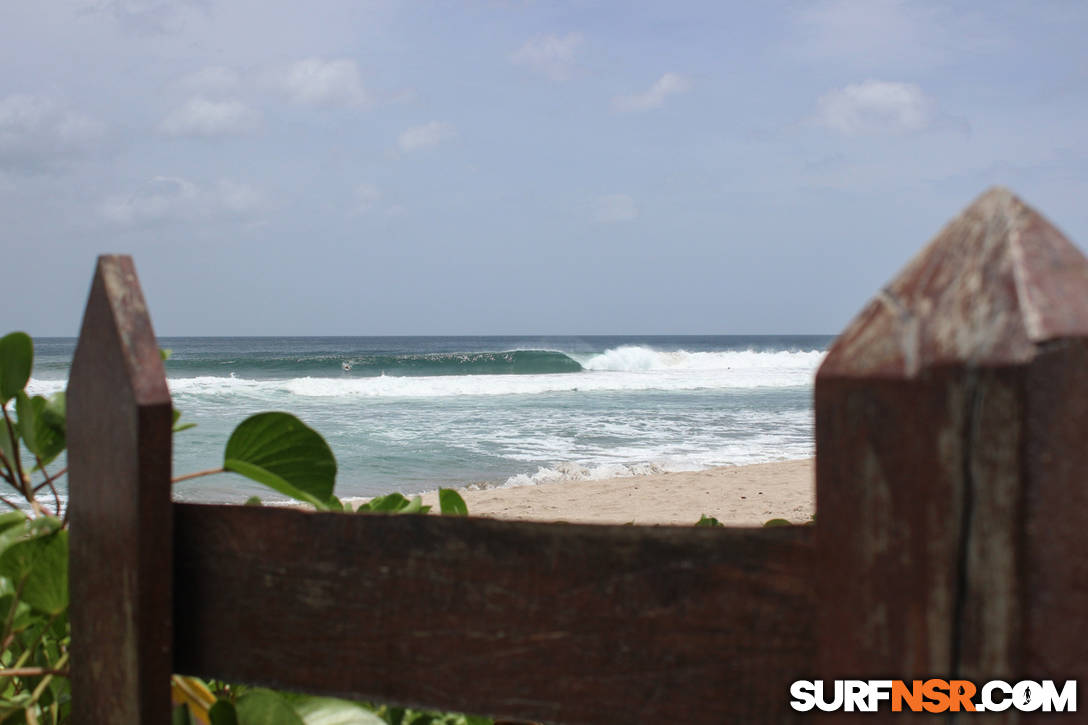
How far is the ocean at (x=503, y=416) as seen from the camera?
10172mm

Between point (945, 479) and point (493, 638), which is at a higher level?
point (945, 479)

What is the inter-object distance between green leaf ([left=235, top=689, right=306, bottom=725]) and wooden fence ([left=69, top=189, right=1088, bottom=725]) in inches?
1.6

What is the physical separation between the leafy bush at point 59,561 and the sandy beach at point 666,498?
5.65 metres

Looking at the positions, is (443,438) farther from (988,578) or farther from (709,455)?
(988,578)

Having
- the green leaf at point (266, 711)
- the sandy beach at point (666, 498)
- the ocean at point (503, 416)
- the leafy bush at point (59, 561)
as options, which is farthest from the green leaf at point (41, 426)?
the ocean at point (503, 416)

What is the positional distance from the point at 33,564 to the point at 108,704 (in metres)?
0.20

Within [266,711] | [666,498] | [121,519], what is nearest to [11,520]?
[121,519]

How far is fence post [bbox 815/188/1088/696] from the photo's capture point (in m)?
0.47

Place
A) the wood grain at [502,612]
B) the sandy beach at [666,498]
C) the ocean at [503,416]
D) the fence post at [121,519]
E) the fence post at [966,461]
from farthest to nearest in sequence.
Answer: the ocean at [503,416], the sandy beach at [666,498], the fence post at [121,519], the wood grain at [502,612], the fence post at [966,461]

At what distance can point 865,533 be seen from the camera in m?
0.51

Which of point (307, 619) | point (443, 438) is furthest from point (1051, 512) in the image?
point (443, 438)

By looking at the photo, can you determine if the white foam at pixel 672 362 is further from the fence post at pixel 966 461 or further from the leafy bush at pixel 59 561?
the fence post at pixel 966 461

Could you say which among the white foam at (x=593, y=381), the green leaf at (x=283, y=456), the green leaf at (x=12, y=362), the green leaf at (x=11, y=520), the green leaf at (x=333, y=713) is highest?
the green leaf at (x=12, y=362)

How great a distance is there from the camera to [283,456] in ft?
2.74
